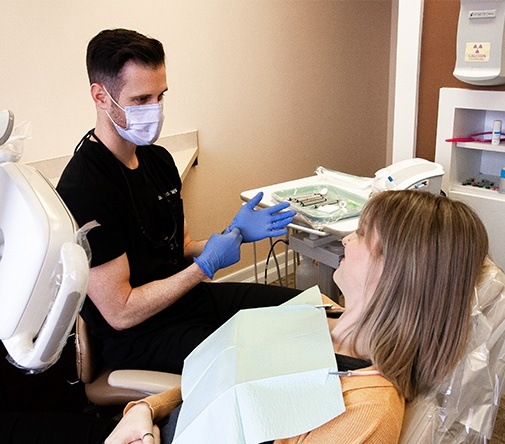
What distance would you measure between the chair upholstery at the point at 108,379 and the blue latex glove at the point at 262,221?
0.51m

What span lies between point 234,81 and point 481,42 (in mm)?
1313

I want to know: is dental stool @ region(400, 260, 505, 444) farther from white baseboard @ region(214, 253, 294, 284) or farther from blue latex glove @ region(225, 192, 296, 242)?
white baseboard @ region(214, 253, 294, 284)

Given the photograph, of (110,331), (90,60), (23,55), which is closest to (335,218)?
(110,331)

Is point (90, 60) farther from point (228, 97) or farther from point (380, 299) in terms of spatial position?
point (228, 97)

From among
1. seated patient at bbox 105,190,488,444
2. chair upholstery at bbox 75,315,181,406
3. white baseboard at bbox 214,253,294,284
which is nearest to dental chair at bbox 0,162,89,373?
seated patient at bbox 105,190,488,444

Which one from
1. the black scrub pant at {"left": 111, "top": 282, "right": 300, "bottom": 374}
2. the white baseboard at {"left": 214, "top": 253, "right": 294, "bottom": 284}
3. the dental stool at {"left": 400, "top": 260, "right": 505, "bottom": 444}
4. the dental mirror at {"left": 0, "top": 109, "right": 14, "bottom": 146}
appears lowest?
the white baseboard at {"left": 214, "top": 253, "right": 294, "bottom": 284}

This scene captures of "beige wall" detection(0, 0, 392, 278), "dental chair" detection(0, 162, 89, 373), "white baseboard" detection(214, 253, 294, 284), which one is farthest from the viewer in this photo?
"white baseboard" detection(214, 253, 294, 284)

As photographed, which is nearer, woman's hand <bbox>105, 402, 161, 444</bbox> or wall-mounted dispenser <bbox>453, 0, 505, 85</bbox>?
woman's hand <bbox>105, 402, 161, 444</bbox>

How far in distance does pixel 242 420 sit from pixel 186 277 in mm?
553

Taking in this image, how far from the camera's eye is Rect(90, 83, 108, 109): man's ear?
4.69 feet

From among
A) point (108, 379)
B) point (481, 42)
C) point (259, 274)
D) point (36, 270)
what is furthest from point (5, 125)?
point (259, 274)

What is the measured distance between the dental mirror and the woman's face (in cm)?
64

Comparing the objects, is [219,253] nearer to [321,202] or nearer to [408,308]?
[321,202]

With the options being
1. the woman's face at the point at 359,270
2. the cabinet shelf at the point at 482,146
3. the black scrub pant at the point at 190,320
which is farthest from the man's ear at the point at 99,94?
the cabinet shelf at the point at 482,146
